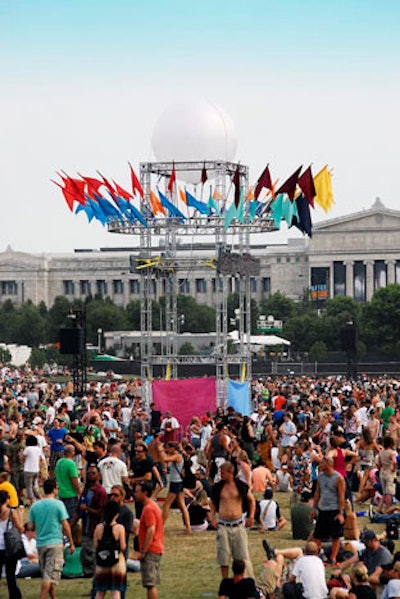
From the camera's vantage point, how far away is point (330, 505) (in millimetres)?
18266

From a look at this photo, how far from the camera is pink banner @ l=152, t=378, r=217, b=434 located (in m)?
34.5

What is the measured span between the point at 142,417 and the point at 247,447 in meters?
3.44

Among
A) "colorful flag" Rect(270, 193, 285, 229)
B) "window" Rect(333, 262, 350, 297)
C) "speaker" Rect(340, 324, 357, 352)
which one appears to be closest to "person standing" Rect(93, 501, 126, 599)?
"colorful flag" Rect(270, 193, 285, 229)

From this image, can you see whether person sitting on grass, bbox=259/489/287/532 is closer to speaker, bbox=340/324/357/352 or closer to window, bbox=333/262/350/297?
speaker, bbox=340/324/357/352

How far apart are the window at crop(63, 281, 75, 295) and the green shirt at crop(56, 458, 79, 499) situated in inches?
5920

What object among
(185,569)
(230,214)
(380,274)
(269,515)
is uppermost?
(380,274)

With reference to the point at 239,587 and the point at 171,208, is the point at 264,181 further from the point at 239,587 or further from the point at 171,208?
the point at 239,587

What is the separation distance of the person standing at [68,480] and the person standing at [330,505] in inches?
109

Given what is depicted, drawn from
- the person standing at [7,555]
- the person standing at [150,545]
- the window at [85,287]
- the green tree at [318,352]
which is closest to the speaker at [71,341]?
the person standing at [7,555]

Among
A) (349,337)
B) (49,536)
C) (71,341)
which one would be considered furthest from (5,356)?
(49,536)

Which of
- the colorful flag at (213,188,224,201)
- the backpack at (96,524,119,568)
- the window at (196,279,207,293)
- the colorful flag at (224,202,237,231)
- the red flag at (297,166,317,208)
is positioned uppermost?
the window at (196,279,207,293)

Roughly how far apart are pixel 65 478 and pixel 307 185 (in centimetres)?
2014

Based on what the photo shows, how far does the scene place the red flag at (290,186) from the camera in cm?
3825

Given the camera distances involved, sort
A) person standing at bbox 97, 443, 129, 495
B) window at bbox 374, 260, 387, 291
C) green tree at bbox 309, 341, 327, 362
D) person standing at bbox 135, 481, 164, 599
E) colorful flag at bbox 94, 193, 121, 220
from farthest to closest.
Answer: window at bbox 374, 260, 387, 291 < green tree at bbox 309, 341, 327, 362 < colorful flag at bbox 94, 193, 121, 220 < person standing at bbox 97, 443, 129, 495 < person standing at bbox 135, 481, 164, 599
